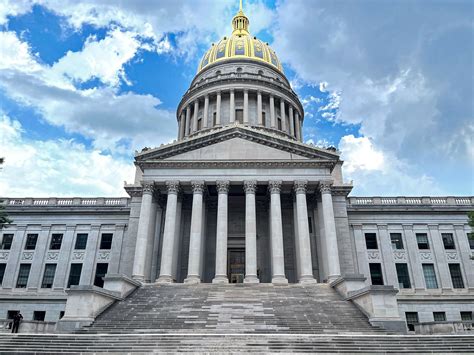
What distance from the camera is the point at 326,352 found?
16891mm

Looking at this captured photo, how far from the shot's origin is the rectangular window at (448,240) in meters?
40.5

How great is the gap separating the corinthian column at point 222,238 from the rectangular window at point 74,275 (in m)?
16.4

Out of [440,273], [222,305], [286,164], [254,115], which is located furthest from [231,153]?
[440,273]

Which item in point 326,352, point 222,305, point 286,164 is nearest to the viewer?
point 326,352

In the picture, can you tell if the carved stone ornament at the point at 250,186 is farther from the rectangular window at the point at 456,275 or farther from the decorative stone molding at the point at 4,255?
the decorative stone molding at the point at 4,255

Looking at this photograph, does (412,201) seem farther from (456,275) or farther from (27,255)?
(27,255)

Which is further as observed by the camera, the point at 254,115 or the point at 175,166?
the point at 254,115

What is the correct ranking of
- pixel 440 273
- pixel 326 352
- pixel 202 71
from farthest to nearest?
1. pixel 202 71
2. pixel 440 273
3. pixel 326 352

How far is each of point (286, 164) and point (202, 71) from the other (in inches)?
1348

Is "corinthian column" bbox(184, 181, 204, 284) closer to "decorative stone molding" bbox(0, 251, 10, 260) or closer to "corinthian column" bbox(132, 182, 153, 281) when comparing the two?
"corinthian column" bbox(132, 182, 153, 281)

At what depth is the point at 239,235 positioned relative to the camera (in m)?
38.4

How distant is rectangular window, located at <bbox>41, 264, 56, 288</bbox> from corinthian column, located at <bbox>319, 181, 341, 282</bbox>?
91.7ft

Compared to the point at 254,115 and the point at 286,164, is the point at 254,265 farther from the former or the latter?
the point at 254,115

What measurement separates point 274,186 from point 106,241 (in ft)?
64.3
